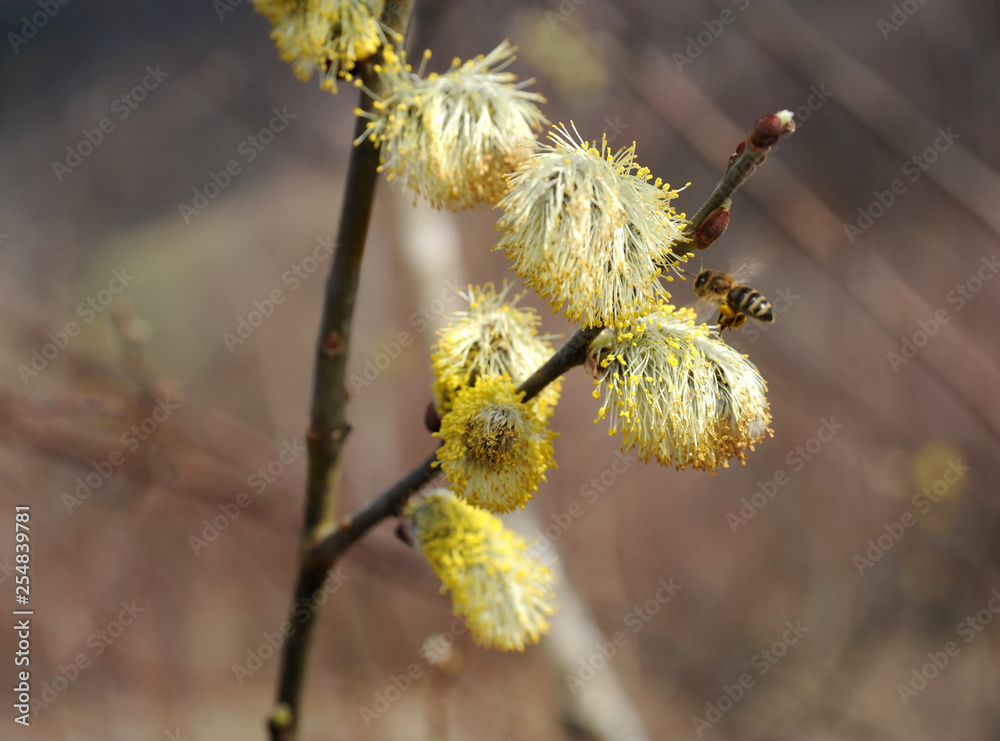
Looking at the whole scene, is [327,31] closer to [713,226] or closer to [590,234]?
[590,234]

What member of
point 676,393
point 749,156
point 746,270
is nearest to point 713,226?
point 749,156

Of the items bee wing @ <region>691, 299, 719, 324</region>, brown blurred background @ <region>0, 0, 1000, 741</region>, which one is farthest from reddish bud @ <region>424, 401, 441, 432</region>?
brown blurred background @ <region>0, 0, 1000, 741</region>

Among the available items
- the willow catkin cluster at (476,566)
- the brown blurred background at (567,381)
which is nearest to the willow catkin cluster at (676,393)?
the willow catkin cluster at (476,566)

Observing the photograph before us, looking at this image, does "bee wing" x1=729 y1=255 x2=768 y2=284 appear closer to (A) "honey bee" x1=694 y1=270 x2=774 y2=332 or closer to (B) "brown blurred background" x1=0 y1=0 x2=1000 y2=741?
(A) "honey bee" x1=694 y1=270 x2=774 y2=332

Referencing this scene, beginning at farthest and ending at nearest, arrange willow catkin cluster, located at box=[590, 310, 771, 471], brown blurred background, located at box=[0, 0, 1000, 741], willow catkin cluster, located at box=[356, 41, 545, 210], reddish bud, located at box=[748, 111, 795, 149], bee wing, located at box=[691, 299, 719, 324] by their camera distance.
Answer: brown blurred background, located at box=[0, 0, 1000, 741]
bee wing, located at box=[691, 299, 719, 324]
willow catkin cluster, located at box=[356, 41, 545, 210]
willow catkin cluster, located at box=[590, 310, 771, 471]
reddish bud, located at box=[748, 111, 795, 149]

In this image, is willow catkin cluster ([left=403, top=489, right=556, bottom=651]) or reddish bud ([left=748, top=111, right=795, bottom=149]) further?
willow catkin cluster ([left=403, top=489, right=556, bottom=651])

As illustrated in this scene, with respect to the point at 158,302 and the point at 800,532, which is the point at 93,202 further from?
the point at 800,532

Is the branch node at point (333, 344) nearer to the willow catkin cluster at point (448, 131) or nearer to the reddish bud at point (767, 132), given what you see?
the willow catkin cluster at point (448, 131)
